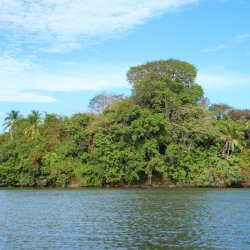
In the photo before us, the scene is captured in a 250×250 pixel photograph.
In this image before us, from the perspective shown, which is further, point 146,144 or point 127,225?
point 146,144

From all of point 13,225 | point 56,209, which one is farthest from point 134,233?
point 56,209

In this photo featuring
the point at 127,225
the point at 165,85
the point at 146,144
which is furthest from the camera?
the point at 165,85

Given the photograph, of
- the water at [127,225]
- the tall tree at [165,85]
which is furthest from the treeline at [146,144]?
the water at [127,225]

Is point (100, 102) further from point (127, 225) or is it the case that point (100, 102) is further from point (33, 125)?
point (127, 225)

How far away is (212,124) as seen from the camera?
188 feet

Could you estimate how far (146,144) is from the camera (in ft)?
174

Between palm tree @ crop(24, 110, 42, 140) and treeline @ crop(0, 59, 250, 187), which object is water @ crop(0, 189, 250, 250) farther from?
palm tree @ crop(24, 110, 42, 140)

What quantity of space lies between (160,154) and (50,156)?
51.4ft

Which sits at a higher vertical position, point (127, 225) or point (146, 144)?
point (146, 144)

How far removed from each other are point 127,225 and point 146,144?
30.3 metres

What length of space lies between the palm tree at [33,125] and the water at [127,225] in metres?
29.2

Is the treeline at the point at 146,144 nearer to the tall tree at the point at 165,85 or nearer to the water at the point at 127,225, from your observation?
the tall tree at the point at 165,85

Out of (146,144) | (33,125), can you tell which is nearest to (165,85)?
(146,144)

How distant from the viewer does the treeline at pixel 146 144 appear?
176ft
